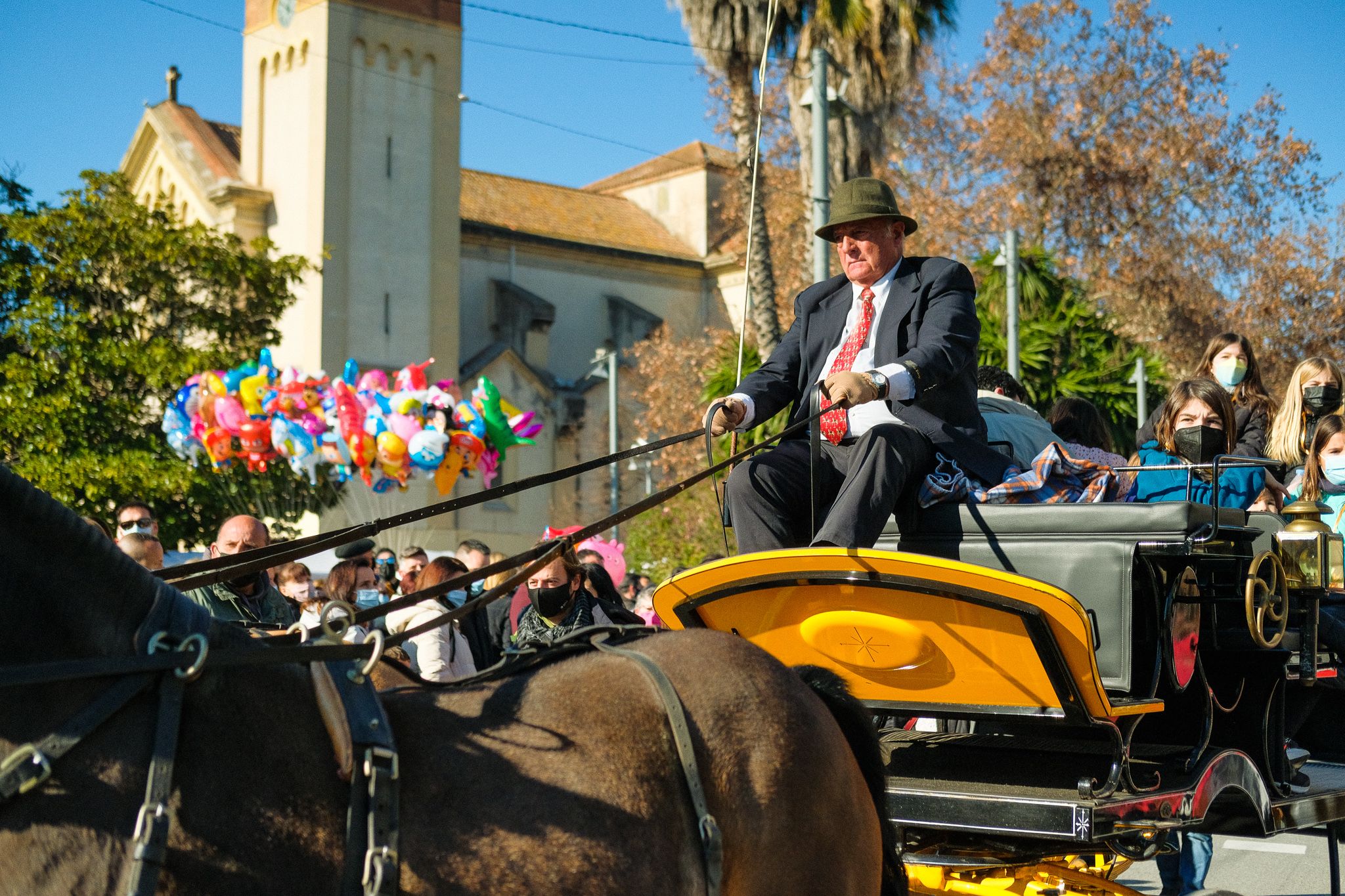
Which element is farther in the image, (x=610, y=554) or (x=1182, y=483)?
(x=610, y=554)

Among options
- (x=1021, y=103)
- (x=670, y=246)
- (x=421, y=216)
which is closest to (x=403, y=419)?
(x=1021, y=103)

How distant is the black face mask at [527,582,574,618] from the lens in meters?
7.19

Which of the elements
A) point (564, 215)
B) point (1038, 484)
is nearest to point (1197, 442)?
point (1038, 484)

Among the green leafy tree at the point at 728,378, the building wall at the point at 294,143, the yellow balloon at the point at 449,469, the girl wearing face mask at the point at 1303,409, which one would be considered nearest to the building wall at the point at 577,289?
the building wall at the point at 294,143

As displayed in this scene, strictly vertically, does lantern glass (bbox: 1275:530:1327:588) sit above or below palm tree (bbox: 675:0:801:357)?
below

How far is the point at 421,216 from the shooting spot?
3638cm

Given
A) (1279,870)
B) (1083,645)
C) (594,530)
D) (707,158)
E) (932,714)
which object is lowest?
(1279,870)

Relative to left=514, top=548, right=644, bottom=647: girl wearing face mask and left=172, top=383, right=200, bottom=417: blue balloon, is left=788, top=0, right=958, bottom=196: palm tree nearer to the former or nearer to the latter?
left=172, top=383, right=200, bottom=417: blue balloon

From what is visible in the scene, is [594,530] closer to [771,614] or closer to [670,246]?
[771,614]

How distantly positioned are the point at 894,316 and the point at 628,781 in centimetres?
243

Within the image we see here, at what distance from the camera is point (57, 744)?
2.42 m

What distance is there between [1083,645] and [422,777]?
84.9 inches

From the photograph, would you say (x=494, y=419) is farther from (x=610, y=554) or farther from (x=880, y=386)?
(x=880, y=386)

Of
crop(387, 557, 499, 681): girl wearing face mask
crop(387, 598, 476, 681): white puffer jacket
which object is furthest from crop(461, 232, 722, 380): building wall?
crop(387, 598, 476, 681): white puffer jacket
